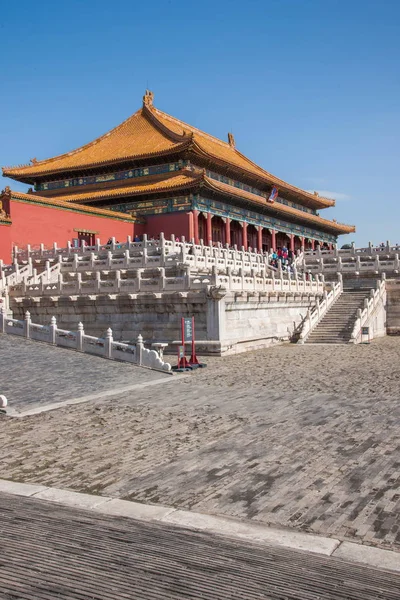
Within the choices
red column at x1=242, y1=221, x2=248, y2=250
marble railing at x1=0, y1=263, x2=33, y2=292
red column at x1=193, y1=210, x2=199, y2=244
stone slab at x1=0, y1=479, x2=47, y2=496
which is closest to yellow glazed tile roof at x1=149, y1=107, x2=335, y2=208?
red column at x1=242, y1=221, x2=248, y2=250

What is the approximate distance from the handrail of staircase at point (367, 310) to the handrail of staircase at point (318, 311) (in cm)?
165

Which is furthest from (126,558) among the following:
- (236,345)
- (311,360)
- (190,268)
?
(190,268)

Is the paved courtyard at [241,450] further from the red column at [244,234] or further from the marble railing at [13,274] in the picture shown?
the red column at [244,234]

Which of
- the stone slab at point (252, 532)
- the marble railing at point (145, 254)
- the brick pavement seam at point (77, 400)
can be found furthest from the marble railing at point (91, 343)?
the stone slab at point (252, 532)

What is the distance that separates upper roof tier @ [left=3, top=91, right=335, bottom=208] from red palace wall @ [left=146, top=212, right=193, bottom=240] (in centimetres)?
387

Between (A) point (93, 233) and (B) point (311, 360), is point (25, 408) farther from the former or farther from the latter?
(A) point (93, 233)

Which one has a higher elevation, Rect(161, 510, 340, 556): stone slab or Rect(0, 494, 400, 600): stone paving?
Rect(0, 494, 400, 600): stone paving

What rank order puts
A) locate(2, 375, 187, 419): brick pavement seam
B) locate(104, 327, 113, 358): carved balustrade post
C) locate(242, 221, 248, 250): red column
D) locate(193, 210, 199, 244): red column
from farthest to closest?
locate(242, 221, 248, 250): red column → locate(193, 210, 199, 244): red column → locate(104, 327, 113, 358): carved balustrade post → locate(2, 375, 187, 419): brick pavement seam

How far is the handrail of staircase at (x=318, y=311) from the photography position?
22781mm

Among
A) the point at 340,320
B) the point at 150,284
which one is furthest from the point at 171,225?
the point at 150,284

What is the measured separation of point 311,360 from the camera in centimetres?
1708

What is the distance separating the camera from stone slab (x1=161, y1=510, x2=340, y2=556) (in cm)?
480

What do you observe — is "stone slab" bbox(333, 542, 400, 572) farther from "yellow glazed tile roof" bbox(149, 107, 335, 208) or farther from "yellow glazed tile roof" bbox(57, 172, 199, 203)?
"yellow glazed tile roof" bbox(149, 107, 335, 208)

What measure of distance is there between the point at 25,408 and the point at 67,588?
22.4ft
